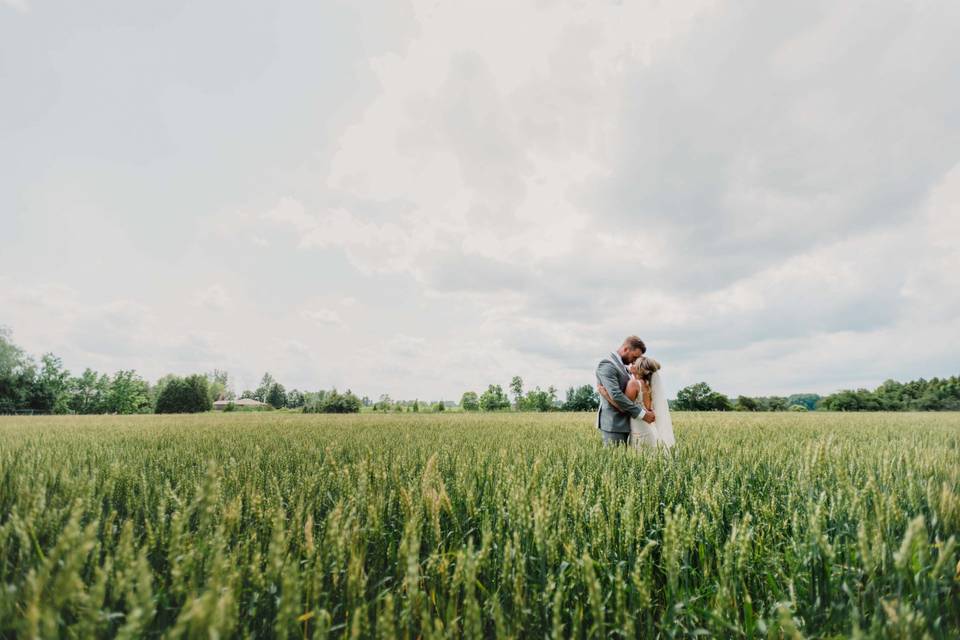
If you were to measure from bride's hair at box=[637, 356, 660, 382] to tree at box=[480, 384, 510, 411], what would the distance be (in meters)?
70.2

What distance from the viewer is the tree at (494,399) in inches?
3019

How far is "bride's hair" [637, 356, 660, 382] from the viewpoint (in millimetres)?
6879

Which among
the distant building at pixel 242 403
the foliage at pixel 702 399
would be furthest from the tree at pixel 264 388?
the foliage at pixel 702 399

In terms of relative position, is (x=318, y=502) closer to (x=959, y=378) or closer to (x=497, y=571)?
(x=497, y=571)

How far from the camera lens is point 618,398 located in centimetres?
676

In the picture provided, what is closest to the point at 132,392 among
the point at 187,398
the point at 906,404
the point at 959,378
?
the point at 187,398

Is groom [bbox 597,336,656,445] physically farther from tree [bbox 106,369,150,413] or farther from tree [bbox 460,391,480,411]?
tree [bbox 106,369,150,413]

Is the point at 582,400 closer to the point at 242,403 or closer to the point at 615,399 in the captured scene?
the point at 615,399

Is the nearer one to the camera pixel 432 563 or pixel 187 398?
pixel 432 563

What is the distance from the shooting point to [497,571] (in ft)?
7.15

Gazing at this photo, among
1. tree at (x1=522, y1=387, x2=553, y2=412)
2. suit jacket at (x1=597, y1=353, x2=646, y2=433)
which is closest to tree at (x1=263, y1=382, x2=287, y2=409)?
tree at (x1=522, y1=387, x2=553, y2=412)

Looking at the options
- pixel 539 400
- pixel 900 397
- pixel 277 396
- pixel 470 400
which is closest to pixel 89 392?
pixel 277 396

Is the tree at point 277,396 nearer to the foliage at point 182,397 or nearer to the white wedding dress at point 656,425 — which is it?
A: the foliage at point 182,397

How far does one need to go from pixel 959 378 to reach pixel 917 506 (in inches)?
3667
